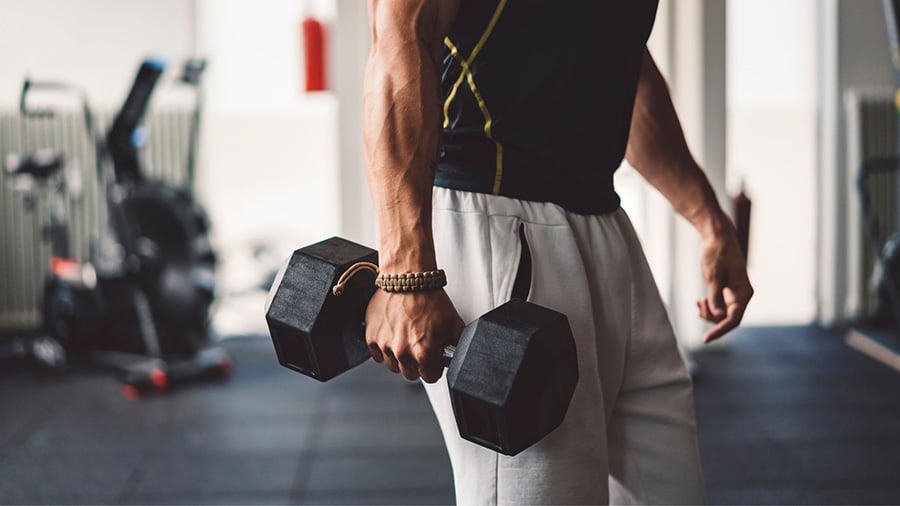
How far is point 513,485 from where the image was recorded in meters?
0.90

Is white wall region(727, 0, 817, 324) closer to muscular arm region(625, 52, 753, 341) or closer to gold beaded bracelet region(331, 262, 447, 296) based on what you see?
muscular arm region(625, 52, 753, 341)

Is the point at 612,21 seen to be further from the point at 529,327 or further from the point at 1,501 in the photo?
the point at 1,501

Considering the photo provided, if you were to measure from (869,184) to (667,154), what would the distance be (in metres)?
3.75

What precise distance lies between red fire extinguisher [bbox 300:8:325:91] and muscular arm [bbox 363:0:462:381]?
139 inches

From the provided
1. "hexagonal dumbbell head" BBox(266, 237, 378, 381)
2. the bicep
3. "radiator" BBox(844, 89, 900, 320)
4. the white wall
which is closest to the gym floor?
"radiator" BBox(844, 89, 900, 320)

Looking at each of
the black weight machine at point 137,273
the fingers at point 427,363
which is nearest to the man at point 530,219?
the fingers at point 427,363

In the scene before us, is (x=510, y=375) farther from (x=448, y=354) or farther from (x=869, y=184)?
(x=869, y=184)

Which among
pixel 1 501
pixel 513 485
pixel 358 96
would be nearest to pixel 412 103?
pixel 513 485

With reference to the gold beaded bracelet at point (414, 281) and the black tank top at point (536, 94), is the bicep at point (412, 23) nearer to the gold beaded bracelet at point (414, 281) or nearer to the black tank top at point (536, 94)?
the black tank top at point (536, 94)

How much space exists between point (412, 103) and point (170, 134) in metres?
3.97

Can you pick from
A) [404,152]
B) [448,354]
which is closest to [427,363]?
[448,354]

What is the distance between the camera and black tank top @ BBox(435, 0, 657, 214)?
2.96 feet

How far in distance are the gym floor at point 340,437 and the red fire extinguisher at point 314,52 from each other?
1360 millimetres

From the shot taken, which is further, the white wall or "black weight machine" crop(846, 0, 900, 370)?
the white wall
